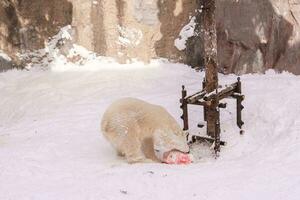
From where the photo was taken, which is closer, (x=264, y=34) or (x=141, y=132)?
(x=141, y=132)

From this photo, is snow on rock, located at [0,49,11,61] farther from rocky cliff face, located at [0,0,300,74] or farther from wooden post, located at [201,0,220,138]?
wooden post, located at [201,0,220,138]

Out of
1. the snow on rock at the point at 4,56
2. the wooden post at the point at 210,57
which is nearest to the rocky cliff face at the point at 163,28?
the snow on rock at the point at 4,56

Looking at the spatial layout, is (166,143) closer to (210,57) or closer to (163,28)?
(210,57)

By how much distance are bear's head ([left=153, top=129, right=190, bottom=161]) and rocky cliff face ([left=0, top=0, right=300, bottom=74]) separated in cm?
519

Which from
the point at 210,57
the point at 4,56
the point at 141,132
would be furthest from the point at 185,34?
the point at 141,132

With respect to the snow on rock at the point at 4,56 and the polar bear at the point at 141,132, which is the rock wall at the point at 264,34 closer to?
the polar bear at the point at 141,132

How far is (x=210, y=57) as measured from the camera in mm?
8680

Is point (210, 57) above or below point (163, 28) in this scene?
below

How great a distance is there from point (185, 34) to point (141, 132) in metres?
6.21

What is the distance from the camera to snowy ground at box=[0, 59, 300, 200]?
6844mm

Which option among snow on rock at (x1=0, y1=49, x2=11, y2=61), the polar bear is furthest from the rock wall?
snow on rock at (x1=0, y1=49, x2=11, y2=61)

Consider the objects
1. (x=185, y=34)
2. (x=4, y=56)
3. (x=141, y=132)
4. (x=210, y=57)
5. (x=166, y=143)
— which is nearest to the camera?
(x=166, y=143)

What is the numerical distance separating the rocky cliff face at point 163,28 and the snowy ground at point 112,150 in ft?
1.76

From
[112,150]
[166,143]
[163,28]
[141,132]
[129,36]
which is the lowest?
[112,150]
